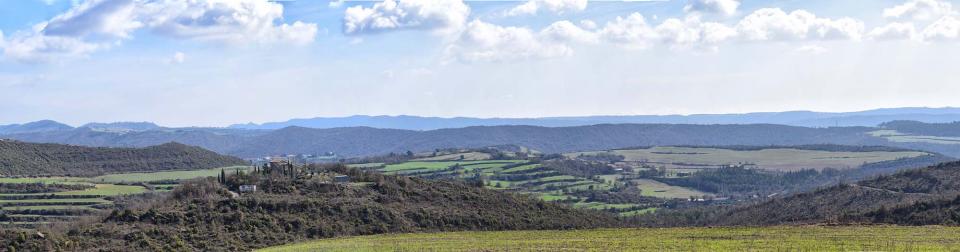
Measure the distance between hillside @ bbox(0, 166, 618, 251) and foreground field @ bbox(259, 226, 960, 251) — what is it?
255 inches

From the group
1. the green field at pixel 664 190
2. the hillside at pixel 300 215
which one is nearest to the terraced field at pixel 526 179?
the green field at pixel 664 190

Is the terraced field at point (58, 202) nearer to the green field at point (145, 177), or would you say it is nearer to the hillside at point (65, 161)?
the green field at point (145, 177)

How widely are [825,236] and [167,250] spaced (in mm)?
41368

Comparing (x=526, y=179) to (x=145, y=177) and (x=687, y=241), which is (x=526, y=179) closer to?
(x=145, y=177)

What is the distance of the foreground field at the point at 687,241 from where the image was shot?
44688 millimetres

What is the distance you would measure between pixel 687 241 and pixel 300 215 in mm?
34631

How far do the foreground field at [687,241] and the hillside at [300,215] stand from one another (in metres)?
6.48

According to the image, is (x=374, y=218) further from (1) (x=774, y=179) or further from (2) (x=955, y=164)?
(1) (x=774, y=179)

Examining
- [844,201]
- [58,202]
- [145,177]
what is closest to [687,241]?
[844,201]

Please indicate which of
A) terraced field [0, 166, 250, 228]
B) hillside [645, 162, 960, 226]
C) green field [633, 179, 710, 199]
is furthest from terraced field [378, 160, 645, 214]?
terraced field [0, 166, 250, 228]

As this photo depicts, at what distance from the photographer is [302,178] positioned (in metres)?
88.6

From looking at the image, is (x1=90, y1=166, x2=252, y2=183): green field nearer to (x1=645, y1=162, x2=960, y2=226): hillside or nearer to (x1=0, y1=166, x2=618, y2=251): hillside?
(x1=0, y1=166, x2=618, y2=251): hillside

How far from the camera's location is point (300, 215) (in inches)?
2810

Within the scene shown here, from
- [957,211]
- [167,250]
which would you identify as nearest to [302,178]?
[167,250]
